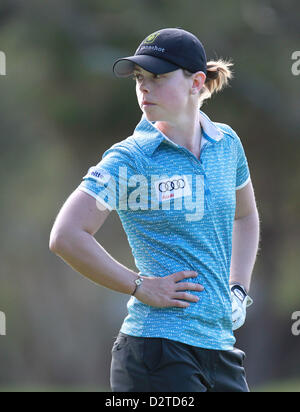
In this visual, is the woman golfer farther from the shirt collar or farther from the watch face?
the watch face

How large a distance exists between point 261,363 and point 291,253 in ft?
5.44

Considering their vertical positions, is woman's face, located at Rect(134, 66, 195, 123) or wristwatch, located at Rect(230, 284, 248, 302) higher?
woman's face, located at Rect(134, 66, 195, 123)

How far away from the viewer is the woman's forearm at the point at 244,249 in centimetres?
301

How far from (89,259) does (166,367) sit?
41 cm

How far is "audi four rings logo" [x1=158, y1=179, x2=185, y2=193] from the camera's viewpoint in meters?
2.57

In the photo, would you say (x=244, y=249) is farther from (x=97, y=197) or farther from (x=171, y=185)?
(x=97, y=197)

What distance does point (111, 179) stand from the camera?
251 cm

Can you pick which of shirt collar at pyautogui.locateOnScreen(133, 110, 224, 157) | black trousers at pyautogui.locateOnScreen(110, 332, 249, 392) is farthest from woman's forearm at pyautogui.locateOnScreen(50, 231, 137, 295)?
shirt collar at pyautogui.locateOnScreen(133, 110, 224, 157)

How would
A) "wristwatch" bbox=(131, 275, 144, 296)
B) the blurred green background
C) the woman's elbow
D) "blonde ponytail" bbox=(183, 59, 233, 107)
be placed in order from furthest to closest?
the blurred green background < "blonde ponytail" bbox=(183, 59, 233, 107) < "wristwatch" bbox=(131, 275, 144, 296) < the woman's elbow

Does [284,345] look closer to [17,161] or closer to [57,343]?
[57,343]

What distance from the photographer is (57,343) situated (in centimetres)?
1250

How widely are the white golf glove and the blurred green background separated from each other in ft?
18.1

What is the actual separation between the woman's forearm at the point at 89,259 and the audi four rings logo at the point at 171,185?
27 centimetres

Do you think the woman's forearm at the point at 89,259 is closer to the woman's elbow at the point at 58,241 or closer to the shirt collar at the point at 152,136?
the woman's elbow at the point at 58,241
